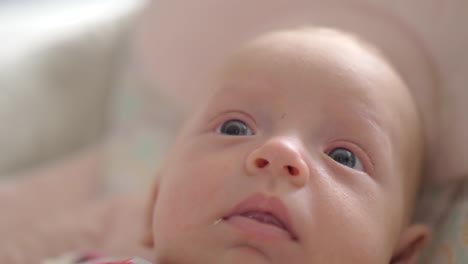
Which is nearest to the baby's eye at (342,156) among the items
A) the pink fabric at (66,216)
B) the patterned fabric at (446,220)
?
the patterned fabric at (446,220)

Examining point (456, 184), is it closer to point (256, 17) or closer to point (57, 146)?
point (256, 17)

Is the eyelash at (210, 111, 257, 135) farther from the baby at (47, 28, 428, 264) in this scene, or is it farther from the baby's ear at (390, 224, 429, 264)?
the baby's ear at (390, 224, 429, 264)

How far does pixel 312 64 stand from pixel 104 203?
0.63m

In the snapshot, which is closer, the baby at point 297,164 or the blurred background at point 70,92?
the baby at point 297,164

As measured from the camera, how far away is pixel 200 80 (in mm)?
1298

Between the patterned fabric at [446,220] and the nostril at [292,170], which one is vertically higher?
the patterned fabric at [446,220]

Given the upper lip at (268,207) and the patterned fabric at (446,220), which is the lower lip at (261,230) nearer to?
the upper lip at (268,207)

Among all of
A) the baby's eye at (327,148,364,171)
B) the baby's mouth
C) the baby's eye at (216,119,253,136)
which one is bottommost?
the baby's mouth

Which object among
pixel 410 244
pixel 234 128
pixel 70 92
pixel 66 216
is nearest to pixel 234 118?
pixel 234 128

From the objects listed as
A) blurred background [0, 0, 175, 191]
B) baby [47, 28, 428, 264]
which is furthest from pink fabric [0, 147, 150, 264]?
baby [47, 28, 428, 264]

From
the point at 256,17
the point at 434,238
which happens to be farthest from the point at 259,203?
the point at 256,17

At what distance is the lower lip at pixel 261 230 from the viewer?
0.78 metres

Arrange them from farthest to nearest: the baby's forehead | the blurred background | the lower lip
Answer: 1. the blurred background
2. the baby's forehead
3. the lower lip

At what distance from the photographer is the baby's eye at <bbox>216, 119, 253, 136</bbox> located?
0.91 meters
